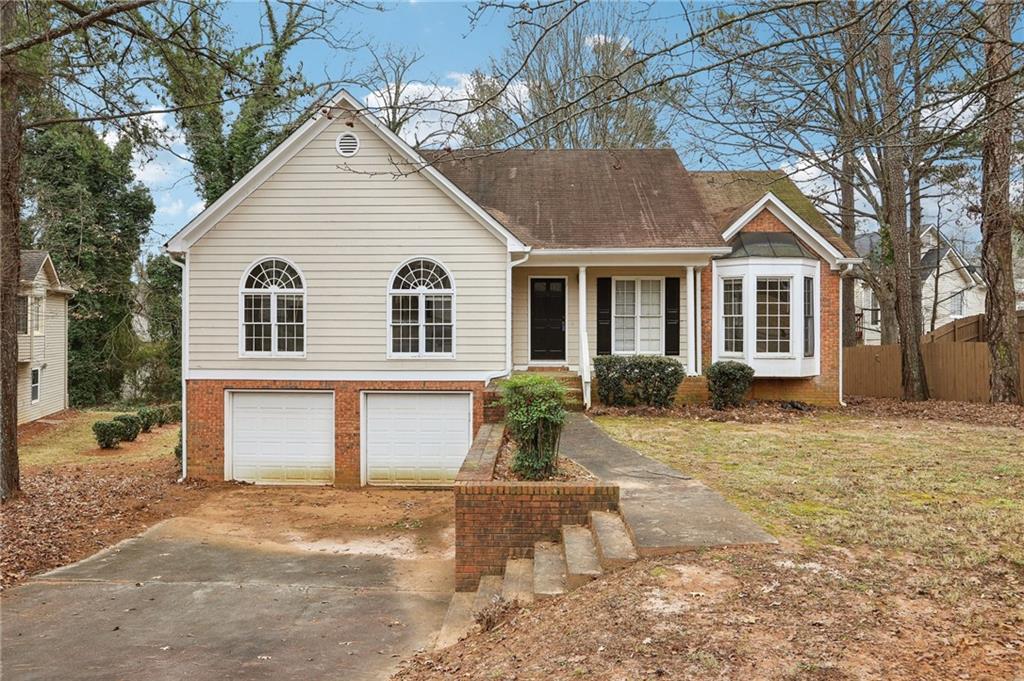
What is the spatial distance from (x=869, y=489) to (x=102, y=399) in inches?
1182

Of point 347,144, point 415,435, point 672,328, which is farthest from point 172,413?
point 672,328

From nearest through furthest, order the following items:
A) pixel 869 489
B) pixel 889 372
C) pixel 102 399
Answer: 1. pixel 869 489
2. pixel 889 372
3. pixel 102 399

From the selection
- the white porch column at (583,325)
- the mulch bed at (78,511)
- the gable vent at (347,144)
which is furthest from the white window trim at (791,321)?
the mulch bed at (78,511)

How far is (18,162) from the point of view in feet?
36.2

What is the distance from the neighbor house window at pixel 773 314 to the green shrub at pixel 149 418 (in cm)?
1882

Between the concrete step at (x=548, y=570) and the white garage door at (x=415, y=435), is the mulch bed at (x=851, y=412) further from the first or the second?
the concrete step at (x=548, y=570)

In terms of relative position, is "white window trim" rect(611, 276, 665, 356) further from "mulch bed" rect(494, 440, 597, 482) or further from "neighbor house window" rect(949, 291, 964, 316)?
"neighbor house window" rect(949, 291, 964, 316)

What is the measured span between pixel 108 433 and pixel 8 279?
10.7 meters

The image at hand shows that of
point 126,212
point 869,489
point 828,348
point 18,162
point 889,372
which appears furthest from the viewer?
point 126,212

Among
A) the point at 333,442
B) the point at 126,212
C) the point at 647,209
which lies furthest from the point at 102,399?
the point at 647,209

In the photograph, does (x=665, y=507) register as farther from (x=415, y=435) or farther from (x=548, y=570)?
(x=415, y=435)

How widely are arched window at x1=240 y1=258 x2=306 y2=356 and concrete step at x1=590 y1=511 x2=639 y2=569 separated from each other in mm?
9530

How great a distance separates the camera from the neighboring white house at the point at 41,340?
23391 mm

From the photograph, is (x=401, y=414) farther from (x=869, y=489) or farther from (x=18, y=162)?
(x=869, y=489)
